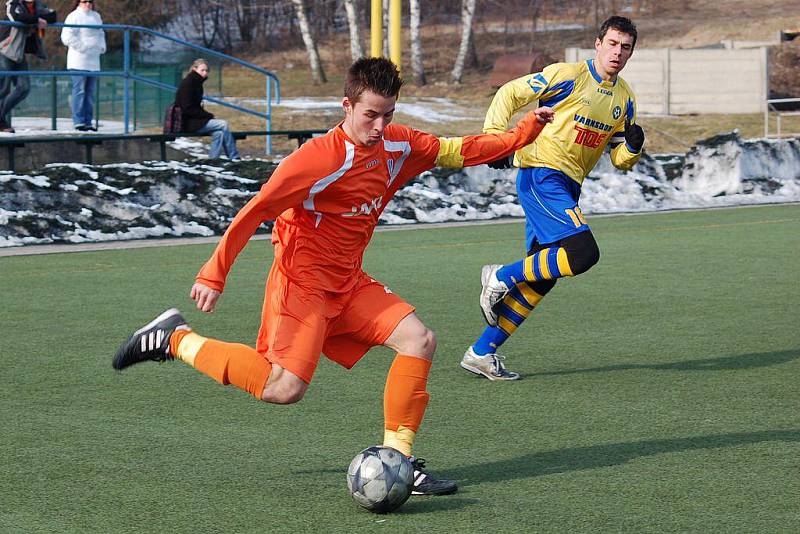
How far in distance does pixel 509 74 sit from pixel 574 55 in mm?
2254

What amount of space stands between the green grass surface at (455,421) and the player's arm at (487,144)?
4.08 feet

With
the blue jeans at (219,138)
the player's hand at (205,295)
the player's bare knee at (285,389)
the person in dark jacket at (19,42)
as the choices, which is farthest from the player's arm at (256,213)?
the blue jeans at (219,138)

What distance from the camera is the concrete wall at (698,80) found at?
33.7 m

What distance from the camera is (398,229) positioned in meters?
15.9

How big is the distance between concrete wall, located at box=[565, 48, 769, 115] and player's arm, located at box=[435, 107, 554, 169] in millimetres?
28801

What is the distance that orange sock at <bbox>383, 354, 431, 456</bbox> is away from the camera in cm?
514

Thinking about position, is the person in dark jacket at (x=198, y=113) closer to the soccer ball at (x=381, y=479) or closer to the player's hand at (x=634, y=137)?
the player's hand at (x=634, y=137)

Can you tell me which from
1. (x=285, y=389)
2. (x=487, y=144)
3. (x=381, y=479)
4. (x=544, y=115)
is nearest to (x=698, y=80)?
(x=544, y=115)

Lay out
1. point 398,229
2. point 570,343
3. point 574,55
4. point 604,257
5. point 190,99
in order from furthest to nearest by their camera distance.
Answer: point 574,55
point 190,99
point 398,229
point 604,257
point 570,343

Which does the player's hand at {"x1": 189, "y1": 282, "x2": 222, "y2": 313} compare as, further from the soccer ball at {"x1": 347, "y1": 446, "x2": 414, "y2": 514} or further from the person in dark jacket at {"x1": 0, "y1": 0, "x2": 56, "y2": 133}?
the person in dark jacket at {"x1": 0, "y1": 0, "x2": 56, "y2": 133}

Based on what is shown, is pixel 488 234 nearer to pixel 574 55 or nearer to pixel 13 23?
pixel 13 23

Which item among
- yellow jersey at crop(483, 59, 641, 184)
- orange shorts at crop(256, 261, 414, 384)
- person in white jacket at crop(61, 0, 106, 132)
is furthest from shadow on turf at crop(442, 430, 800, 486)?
person in white jacket at crop(61, 0, 106, 132)

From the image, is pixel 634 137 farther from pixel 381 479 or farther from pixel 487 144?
pixel 381 479

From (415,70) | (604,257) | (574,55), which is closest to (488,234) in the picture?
(604,257)
